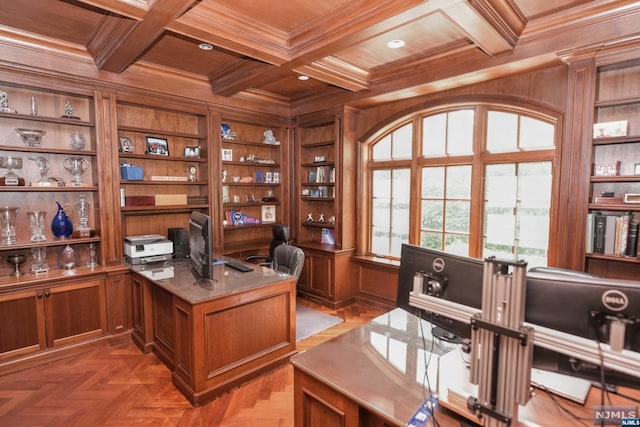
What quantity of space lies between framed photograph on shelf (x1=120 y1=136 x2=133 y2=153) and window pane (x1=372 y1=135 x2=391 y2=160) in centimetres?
296

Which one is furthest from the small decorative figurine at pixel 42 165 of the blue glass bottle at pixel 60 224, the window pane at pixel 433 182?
the window pane at pixel 433 182

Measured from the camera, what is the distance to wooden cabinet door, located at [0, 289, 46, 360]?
2.81 metres

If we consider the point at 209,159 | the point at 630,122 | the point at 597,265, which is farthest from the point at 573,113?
the point at 209,159

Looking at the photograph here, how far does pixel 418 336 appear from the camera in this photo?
5.99ft

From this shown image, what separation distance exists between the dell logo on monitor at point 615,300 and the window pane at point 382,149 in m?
3.46

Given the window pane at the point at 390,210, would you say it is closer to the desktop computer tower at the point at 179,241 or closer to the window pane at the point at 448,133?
the window pane at the point at 448,133

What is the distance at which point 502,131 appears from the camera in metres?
3.38

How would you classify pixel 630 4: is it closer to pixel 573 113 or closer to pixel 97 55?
pixel 573 113

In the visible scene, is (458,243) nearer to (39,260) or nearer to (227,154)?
(227,154)

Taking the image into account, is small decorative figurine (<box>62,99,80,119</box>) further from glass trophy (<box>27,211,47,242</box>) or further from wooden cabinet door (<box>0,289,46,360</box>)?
wooden cabinet door (<box>0,289,46,360</box>)

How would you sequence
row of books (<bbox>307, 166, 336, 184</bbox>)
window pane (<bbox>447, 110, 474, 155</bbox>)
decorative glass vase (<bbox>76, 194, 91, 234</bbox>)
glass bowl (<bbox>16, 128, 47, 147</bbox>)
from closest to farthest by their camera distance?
glass bowl (<bbox>16, 128, 47, 147</bbox>) < decorative glass vase (<bbox>76, 194, 91, 234</bbox>) < window pane (<bbox>447, 110, 474, 155</bbox>) < row of books (<bbox>307, 166, 336, 184</bbox>)

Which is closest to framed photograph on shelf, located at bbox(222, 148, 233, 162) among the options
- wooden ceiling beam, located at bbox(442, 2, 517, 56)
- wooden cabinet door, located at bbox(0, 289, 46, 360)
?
wooden cabinet door, located at bbox(0, 289, 46, 360)

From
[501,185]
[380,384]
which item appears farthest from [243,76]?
[380,384]

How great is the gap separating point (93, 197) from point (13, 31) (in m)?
1.56
